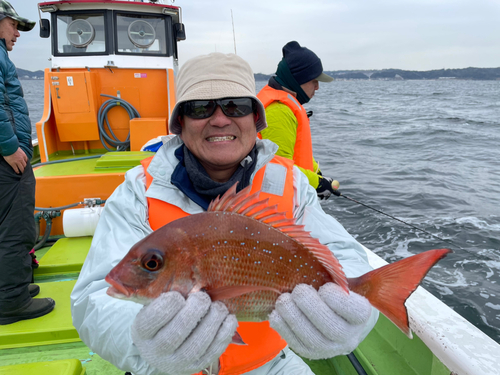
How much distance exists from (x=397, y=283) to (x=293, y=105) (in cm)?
272

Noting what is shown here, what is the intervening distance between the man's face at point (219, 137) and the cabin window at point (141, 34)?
6018mm

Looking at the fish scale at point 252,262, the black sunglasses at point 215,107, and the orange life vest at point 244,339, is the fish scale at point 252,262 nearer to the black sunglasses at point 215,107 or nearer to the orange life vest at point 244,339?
the orange life vest at point 244,339

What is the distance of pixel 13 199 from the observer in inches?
118

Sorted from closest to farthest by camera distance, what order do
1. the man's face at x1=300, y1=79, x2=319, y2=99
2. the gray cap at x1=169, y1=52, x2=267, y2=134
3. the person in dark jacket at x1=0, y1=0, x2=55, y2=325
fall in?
1. the gray cap at x1=169, y1=52, x2=267, y2=134
2. the person in dark jacket at x1=0, y1=0, x2=55, y2=325
3. the man's face at x1=300, y1=79, x2=319, y2=99

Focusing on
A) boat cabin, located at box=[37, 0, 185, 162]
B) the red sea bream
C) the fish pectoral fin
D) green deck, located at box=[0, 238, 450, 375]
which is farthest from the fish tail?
boat cabin, located at box=[37, 0, 185, 162]

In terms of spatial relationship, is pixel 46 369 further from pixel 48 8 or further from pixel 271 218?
pixel 48 8

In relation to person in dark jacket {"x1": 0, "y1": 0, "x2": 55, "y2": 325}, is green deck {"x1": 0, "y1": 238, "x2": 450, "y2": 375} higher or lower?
lower

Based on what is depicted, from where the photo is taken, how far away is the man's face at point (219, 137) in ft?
6.16

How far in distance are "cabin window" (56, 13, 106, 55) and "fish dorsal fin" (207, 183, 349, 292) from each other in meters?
6.79

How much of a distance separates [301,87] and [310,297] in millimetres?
3273

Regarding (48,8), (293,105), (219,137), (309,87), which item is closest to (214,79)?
(219,137)

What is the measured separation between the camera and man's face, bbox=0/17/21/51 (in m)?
3.05

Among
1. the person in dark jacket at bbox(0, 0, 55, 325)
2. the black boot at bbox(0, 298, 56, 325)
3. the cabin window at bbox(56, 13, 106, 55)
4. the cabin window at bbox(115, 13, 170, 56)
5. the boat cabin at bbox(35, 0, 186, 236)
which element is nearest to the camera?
the person in dark jacket at bbox(0, 0, 55, 325)

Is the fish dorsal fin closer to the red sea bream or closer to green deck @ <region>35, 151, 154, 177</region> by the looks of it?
the red sea bream
